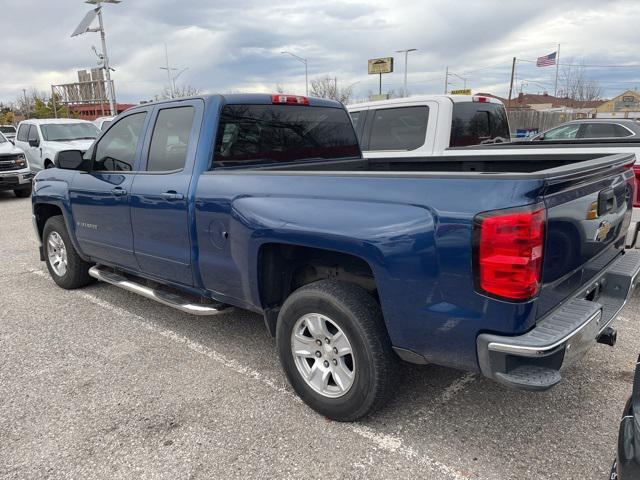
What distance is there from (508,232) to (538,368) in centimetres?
65

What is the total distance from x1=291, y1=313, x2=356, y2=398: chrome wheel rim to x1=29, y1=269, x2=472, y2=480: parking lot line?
0.25m

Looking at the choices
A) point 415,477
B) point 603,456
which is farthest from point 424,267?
point 603,456

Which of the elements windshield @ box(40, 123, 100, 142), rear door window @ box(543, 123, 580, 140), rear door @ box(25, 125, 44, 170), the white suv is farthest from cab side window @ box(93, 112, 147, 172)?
rear door window @ box(543, 123, 580, 140)

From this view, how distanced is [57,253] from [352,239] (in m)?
4.28

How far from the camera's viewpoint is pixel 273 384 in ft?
11.4

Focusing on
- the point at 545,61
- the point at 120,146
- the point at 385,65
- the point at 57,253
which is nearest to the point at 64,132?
the point at 57,253

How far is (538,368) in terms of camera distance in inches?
90.0

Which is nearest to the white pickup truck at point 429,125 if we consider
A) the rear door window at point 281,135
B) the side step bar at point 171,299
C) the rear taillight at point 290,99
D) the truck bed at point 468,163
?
the truck bed at point 468,163

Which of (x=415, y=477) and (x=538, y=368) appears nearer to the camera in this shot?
(x=538, y=368)

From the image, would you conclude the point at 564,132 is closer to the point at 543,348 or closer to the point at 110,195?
the point at 110,195

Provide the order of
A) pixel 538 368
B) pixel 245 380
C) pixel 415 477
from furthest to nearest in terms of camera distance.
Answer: pixel 245 380 < pixel 415 477 < pixel 538 368

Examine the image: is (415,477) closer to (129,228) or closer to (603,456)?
(603,456)

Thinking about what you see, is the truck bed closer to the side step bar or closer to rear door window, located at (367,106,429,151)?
the side step bar

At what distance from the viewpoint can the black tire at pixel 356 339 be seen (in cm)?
270
